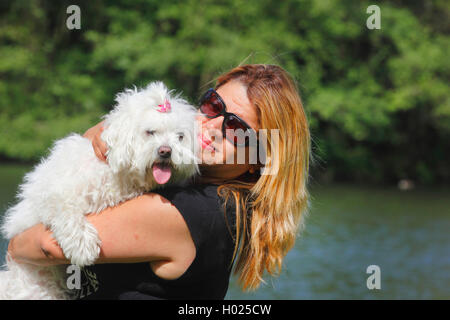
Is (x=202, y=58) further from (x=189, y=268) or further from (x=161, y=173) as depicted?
(x=189, y=268)

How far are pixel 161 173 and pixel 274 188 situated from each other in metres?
0.52

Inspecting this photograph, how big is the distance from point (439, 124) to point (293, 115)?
22.1 metres

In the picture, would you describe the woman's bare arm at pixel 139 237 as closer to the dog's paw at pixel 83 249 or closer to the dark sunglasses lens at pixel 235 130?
the dog's paw at pixel 83 249

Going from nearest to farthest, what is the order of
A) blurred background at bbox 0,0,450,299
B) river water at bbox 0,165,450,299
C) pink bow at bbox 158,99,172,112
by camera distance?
pink bow at bbox 158,99,172,112 → river water at bbox 0,165,450,299 → blurred background at bbox 0,0,450,299

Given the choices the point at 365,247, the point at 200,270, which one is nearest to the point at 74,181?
the point at 200,270

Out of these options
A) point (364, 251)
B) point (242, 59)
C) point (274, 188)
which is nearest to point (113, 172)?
point (274, 188)

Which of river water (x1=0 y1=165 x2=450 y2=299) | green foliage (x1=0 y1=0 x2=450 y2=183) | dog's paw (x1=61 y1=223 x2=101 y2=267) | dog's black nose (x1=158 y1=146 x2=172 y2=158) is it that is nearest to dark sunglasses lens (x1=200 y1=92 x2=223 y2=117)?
dog's black nose (x1=158 y1=146 x2=172 y2=158)

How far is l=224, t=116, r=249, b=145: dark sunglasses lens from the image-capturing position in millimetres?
2770

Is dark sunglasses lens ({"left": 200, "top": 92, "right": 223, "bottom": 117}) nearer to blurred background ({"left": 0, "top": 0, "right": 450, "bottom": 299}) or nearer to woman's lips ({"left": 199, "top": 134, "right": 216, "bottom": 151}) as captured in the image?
woman's lips ({"left": 199, "top": 134, "right": 216, "bottom": 151})

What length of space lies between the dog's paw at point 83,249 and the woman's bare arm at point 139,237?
0.09 ft

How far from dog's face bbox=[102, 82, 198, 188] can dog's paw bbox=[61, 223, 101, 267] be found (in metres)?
0.40

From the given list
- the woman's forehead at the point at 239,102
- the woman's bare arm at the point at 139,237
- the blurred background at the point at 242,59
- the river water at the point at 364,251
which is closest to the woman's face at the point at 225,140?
the woman's forehead at the point at 239,102

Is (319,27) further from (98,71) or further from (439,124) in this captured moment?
(98,71)

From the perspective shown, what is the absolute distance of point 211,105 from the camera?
288 cm
